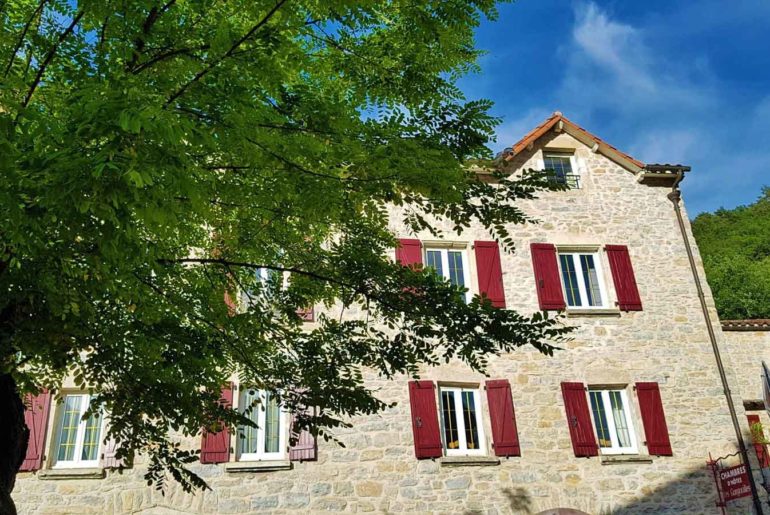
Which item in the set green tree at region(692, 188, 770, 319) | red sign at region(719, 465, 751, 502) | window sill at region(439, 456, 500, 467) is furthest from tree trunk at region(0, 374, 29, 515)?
green tree at region(692, 188, 770, 319)

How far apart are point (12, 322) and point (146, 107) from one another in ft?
8.23

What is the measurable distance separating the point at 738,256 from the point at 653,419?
80.2ft

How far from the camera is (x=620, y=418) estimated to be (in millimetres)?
12031

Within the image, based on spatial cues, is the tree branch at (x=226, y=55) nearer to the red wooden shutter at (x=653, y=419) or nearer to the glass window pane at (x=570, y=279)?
the glass window pane at (x=570, y=279)

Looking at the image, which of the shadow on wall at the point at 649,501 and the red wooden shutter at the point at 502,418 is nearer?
the shadow on wall at the point at 649,501

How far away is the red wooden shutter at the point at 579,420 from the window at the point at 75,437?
25.9 ft

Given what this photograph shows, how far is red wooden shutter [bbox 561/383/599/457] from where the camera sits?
11.4 m

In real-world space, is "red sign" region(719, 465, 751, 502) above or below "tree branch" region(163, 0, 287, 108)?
below

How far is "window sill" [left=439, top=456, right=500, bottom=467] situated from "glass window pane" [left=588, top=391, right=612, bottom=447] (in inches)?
83.3

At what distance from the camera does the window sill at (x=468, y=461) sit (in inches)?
431

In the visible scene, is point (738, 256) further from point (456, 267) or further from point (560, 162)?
point (456, 267)

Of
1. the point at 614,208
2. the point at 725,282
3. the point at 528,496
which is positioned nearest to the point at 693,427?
the point at 528,496

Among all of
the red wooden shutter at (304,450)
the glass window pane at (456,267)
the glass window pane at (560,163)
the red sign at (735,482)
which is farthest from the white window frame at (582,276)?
the red wooden shutter at (304,450)

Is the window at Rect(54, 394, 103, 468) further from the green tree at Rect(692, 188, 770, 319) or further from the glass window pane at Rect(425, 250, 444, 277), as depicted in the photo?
the green tree at Rect(692, 188, 770, 319)
